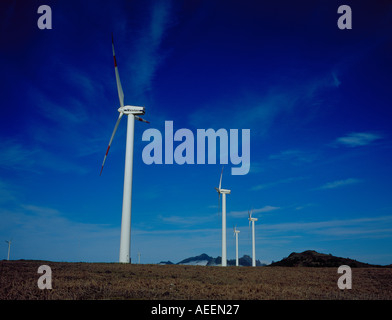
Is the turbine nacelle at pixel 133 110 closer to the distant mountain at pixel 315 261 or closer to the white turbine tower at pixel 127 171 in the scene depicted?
the white turbine tower at pixel 127 171

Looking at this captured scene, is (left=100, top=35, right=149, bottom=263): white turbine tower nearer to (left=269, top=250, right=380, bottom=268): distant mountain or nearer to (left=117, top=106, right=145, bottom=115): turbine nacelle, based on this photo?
(left=117, top=106, right=145, bottom=115): turbine nacelle

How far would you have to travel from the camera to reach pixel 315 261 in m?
99.1

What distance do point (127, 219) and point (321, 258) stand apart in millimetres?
69722

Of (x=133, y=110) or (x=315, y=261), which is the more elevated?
(x=133, y=110)

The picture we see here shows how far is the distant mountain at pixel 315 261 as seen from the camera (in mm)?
90625

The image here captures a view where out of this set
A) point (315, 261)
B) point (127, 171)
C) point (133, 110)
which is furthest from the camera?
point (315, 261)

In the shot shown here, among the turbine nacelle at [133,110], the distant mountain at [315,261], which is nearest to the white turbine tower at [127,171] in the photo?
the turbine nacelle at [133,110]

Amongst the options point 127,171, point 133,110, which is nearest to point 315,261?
point 127,171

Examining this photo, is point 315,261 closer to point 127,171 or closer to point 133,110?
point 127,171

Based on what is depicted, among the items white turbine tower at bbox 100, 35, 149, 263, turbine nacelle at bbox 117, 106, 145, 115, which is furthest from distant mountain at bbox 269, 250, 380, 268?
turbine nacelle at bbox 117, 106, 145, 115

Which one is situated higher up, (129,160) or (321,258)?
(129,160)
